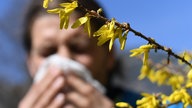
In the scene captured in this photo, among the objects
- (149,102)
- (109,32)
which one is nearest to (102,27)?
(109,32)

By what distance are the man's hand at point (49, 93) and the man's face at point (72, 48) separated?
0.37 feet

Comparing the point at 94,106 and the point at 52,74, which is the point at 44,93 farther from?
the point at 94,106

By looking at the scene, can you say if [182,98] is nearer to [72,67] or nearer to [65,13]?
[65,13]

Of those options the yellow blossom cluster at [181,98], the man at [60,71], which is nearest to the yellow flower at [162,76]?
the yellow blossom cluster at [181,98]

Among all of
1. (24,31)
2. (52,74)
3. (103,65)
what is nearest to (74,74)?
(52,74)

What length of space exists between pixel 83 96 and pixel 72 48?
9.4 inches

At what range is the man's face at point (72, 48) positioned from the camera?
2.29 metres

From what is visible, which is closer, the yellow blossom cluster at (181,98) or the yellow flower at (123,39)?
the yellow flower at (123,39)

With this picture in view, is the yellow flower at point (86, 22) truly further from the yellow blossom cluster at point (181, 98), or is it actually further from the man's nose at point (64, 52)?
the man's nose at point (64, 52)

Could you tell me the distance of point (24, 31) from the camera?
2906 millimetres

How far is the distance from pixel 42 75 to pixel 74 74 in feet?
0.59

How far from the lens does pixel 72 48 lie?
2.31 meters

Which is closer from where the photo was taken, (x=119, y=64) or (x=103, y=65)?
(x=103, y=65)

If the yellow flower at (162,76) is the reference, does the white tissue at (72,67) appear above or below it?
above
